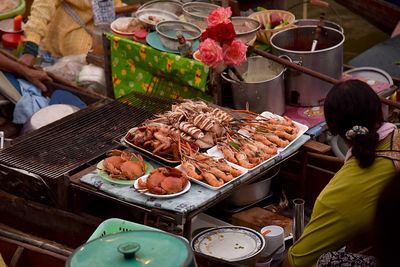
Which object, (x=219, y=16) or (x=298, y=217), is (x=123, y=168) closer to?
(x=298, y=217)

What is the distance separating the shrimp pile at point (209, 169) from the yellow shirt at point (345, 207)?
2.96ft

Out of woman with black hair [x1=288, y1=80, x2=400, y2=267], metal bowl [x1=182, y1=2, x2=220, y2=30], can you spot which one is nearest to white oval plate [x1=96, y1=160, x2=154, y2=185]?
woman with black hair [x1=288, y1=80, x2=400, y2=267]

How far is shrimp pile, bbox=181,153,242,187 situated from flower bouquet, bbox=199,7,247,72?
0.97 meters

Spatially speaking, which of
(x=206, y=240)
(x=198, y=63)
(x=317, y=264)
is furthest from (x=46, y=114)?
(x=317, y=264)

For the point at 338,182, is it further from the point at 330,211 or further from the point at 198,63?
the point at 198,63

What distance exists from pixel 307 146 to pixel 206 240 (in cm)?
110

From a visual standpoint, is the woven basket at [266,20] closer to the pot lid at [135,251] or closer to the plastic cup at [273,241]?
the plastic cup at [273,241]

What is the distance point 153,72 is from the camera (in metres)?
6.68

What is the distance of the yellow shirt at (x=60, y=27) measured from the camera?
761 cm

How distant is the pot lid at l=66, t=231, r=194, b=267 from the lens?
3.28 meters

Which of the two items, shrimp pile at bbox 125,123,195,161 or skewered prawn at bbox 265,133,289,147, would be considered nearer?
shrimp pile at bbox 125,123,195,161

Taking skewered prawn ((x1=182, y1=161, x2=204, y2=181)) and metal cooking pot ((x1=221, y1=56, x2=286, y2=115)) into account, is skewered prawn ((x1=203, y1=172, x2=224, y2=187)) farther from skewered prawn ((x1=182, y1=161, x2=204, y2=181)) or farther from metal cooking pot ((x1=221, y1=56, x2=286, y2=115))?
metal cooking pot ((x1=221, y1=56, x2=286, y2=115))

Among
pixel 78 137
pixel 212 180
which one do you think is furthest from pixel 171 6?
pixel 212 180

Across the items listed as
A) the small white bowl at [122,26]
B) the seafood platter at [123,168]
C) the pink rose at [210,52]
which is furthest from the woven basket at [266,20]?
the seafood platter at [123,168]
